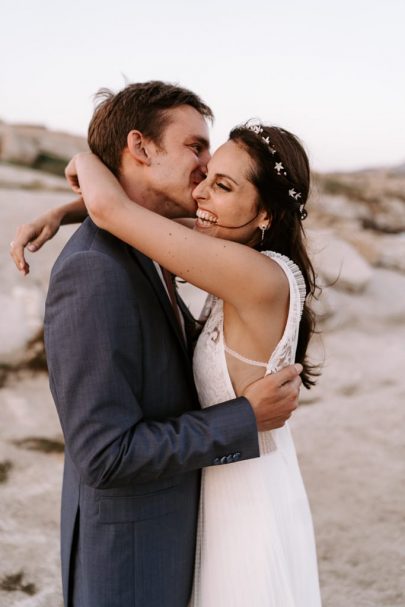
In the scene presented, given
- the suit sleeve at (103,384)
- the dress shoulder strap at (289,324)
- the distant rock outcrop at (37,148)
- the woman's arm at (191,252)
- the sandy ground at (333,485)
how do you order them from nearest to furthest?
the suit sleeve at (103,384)
the woman's arm at (191,252)
the dress shoulder strap at (289,324)
the sandy ground at (333,485)
the distant rock outcrop at (37,148)

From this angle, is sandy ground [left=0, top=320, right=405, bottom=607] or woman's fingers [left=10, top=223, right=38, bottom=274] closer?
woman's fingers [left=10, top=223, right=38, bottom=274]

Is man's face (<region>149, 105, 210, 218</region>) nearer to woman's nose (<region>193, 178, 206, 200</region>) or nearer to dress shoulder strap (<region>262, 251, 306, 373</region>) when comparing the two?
woman's nose (<region>193, 178, 206, 200</region>)

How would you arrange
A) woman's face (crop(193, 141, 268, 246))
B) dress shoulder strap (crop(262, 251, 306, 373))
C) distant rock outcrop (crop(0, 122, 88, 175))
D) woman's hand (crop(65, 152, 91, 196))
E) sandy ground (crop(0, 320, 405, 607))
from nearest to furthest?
dress shoulder strap (crop(262, 251, 306, 373)) → woman's face (crop(193, 141, 268, 246)) → woman's hand (crop(65, 152, 91, 196)) → sandy ground (crop(0, 320, 405, 607)) → distant rock outcrop (crop(0, 122, 88, 175))

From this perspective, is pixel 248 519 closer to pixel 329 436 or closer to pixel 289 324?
pixel 289 324

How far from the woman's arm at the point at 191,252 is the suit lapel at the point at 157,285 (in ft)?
0.21

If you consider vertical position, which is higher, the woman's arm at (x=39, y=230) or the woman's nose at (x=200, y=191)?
the woman's nose at (x=200, y=191)

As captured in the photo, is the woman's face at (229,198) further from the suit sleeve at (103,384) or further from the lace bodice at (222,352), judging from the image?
the suit sleeve at (103,384)

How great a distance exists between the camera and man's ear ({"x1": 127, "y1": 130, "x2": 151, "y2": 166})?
6.69ft

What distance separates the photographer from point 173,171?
82.2 inches

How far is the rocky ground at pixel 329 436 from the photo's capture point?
3.79 m

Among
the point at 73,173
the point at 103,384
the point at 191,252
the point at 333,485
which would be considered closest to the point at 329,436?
the point at 333,485

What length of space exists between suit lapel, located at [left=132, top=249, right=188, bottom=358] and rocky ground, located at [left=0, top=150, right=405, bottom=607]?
102 centimetres

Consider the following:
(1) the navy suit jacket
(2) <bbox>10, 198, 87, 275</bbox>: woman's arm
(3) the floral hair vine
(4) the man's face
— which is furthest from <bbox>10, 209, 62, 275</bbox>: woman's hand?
(3) the floral hair vine

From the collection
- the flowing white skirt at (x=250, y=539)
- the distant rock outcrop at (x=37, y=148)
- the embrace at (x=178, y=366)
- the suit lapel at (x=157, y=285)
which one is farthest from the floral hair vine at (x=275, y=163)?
the distant rock outcrop at (x=37, y=148)
